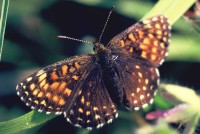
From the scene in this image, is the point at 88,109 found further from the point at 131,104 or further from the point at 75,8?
the point at 75,8

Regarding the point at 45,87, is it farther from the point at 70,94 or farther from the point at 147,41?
the point at 147,41

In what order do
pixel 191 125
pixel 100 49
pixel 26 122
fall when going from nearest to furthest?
pixel 191 125
pixel 26 122
pixel 100 49

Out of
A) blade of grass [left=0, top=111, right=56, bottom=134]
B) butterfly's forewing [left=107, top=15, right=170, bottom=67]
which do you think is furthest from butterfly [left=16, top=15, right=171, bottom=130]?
blade of grass [left=0, top=111, right=56, bottom=134]

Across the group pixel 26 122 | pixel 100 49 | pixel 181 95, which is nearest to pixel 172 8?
pixel 100 49

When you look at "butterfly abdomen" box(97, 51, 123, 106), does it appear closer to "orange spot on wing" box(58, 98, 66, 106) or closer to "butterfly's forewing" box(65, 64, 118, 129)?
"butterfly's forewing" box(65, 64, 118, 129)

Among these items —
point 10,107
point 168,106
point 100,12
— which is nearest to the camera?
point 168,106

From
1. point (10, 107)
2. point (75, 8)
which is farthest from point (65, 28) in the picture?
point (10, 107)
